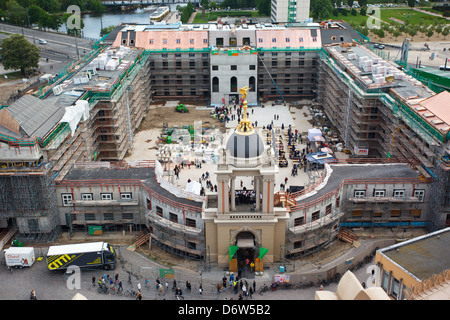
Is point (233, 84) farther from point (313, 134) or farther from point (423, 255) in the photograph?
point (423, 255)

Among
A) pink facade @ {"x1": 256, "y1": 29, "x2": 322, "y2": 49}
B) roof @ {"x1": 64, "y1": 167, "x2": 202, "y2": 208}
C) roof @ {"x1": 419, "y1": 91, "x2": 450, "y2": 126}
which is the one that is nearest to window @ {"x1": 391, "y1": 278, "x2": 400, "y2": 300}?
roof @ {"x1": 419, "y1": 91, "x2": 450, "y2": 126}

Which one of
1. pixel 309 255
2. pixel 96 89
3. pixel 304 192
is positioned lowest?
pixel 309 255

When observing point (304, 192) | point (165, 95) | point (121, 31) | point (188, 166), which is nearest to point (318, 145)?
point (188, 166)

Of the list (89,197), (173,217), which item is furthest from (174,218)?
(89,197)

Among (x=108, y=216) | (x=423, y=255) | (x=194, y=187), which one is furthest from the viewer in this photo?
(x=194, y=187)

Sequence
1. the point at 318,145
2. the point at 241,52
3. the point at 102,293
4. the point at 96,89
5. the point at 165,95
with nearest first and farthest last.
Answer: the point at 102,293
the point at 96,89
the point at 318,145
the point at 241,52
the point at 165,95

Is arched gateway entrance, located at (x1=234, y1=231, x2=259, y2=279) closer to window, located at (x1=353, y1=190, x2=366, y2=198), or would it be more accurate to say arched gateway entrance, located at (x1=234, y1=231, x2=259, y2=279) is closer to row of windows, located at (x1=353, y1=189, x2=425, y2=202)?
window, located at (x1=353, y1=190, x2=366, y2=198)

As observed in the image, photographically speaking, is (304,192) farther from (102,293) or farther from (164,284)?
Answer: (102,293)
